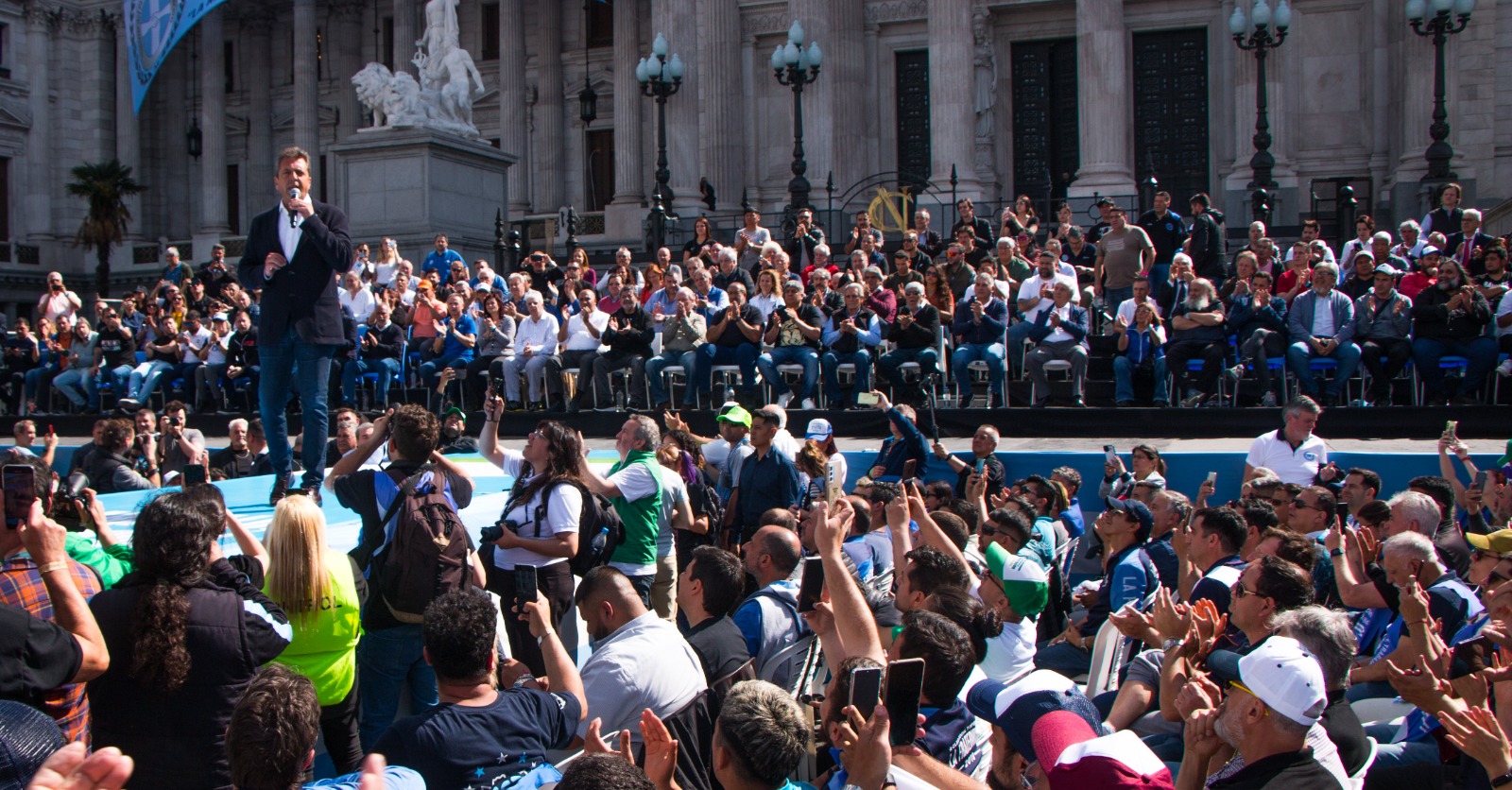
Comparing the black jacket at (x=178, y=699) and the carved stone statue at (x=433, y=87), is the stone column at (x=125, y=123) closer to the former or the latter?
the carved stone statue at (x=433, y=87)

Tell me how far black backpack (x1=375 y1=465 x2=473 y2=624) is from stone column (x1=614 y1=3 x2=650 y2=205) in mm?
25614

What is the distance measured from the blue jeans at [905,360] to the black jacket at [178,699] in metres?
10.8

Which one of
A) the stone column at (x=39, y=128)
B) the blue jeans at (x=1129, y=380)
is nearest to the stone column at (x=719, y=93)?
the blue jeans at (x=1129, y=380)

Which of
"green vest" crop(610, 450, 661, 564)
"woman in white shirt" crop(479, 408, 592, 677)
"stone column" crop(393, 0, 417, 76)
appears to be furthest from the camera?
"stone column" crop(393, 0, 417, 76)

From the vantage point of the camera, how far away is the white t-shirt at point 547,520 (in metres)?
7.01

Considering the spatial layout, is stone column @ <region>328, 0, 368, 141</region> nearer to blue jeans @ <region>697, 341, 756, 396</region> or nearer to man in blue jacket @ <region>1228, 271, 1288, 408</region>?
blue jeans @ <region>697, 341, 756, 396</region>

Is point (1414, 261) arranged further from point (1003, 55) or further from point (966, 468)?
point (1003, 55)

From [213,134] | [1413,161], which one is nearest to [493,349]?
[1413,161]

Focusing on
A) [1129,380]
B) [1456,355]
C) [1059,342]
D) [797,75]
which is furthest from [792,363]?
[797,75]

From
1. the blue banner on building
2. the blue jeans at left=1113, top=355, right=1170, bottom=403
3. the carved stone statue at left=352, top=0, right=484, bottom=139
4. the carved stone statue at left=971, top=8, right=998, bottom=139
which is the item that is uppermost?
the blue banner on building

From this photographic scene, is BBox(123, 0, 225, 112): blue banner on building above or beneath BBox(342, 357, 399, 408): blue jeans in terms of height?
above

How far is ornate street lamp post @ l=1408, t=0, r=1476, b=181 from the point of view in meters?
19.5

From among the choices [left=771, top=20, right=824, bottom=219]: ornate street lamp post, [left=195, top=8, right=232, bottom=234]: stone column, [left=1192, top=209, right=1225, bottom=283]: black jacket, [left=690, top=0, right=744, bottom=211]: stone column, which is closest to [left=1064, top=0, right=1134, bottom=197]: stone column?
[left=771, top=20, right=824, bottom=219]: ornate street lamp post

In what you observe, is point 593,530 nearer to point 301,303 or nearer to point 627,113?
point 301,303
